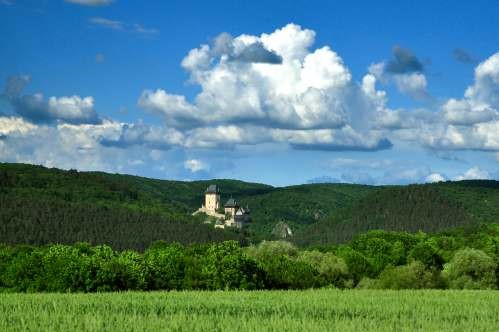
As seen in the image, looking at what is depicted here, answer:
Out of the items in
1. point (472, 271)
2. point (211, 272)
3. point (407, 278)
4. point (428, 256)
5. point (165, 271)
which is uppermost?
point (428, 256)

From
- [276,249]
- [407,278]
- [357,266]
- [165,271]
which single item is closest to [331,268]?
[357,266]

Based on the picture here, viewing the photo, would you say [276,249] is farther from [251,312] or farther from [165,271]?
[251,312]

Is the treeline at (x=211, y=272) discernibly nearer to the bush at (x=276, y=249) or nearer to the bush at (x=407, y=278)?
the bush at (x=407, y=278)

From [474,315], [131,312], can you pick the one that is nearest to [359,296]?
[474,315]

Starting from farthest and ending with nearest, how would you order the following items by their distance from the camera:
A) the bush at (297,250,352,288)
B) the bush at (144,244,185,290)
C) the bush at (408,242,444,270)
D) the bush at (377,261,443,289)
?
A: the bush at (408,242,444,270) → the bush at (297,250,352,288) → the bush at (377,261,443,289) → the bush at (144,244,185,290)

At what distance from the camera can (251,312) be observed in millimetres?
50938

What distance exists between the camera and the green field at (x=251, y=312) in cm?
4091

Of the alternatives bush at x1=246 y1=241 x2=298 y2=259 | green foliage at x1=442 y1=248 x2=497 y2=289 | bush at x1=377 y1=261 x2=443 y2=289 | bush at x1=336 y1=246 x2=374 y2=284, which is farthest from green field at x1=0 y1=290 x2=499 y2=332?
bush at x1=246 y1=241 x2=298 y2=259

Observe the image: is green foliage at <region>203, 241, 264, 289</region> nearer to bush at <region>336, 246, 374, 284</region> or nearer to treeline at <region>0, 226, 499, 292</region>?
treeline at <region>0, 226, 499, 292</region>

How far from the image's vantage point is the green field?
40906 mm

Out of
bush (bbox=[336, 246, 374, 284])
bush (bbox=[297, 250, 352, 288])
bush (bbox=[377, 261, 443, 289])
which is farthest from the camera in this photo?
bush (bbox=[336, 246, 374, 284])

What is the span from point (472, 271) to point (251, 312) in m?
69.2

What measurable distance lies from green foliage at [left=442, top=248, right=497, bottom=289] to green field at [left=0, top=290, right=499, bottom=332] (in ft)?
136

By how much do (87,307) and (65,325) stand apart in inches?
474
